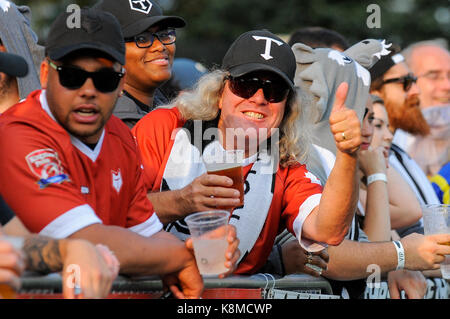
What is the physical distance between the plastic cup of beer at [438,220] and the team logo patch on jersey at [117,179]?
1.87 meters

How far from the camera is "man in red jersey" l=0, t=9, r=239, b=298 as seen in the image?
2.65 m

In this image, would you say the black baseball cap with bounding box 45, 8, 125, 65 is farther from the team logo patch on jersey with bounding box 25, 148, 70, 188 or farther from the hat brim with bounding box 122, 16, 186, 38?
the hat brim with bounding box 122, 16, 186, 38

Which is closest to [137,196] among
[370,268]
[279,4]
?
[370,268]

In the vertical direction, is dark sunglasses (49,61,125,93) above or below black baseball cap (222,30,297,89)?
below

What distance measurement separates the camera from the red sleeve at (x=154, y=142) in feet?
12.1

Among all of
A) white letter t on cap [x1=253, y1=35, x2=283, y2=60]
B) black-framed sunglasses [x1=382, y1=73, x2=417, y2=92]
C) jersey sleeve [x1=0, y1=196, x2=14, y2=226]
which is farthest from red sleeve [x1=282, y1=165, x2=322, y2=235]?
black-framed sunglasses [x1=382, y1=73, x2=417, y2=92]

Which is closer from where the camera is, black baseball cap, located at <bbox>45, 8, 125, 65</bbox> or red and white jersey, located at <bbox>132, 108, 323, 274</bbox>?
black baseball cap, located at <bbox>45, 8, 125, 65</bbox>

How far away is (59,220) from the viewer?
263 cm

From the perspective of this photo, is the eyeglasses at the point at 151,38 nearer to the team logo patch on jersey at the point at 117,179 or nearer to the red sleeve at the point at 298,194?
the red sleeve at the point at 298,194

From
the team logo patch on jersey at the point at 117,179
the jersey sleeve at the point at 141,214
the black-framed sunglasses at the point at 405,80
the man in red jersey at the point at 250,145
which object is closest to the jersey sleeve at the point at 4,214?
the team logo patch on jersey at the point at 117,179

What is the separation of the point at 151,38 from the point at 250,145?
4.26 feet

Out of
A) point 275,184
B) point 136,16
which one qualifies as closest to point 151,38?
point 136,16

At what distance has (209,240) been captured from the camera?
2.93 m
